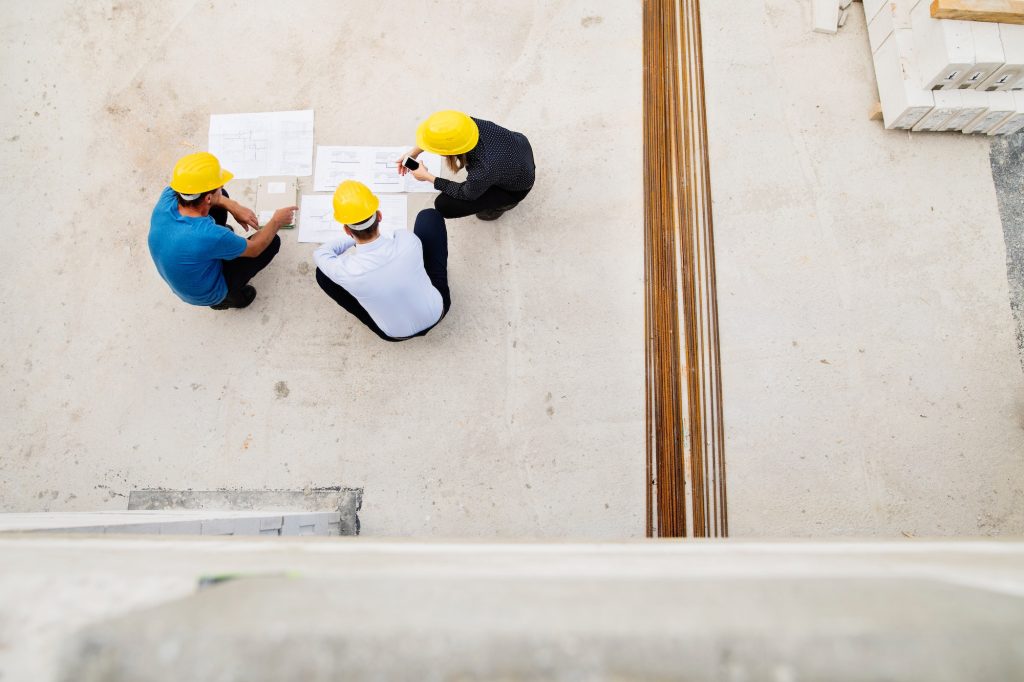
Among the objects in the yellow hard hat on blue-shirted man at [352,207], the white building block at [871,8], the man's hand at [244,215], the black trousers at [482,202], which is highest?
the white building block at [871,8]

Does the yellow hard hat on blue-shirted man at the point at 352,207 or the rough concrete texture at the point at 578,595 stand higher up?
the yellow hard hat on blue-shirted man at the point at 352,207

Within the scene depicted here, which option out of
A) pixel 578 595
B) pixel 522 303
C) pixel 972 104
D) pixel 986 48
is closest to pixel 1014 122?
pixel 972 104

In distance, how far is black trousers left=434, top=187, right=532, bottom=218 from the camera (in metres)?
3.04

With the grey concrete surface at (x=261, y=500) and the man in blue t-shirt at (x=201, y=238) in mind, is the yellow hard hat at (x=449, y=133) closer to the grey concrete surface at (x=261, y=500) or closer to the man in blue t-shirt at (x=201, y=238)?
the man in blue t-shirt at (x=201, y=238)

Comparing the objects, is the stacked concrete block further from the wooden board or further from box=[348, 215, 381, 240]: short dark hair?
box=[348, 215, 381, 240]: short dark hair

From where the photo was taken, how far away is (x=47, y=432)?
3256 mm

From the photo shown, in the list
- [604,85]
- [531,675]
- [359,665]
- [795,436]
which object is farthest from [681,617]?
[604,85]

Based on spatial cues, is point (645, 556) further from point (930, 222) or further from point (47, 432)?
point (47, 432)

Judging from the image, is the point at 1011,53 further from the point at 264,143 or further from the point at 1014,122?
the point at 264,143

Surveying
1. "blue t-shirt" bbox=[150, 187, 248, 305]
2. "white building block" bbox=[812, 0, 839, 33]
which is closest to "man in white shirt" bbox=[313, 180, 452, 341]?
"blue t-shirt" bbox=[150, 187, 248, 305]

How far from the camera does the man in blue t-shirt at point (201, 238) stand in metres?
2.70

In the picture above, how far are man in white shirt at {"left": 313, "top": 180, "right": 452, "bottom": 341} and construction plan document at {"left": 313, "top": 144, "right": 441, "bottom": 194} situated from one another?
2.05 feet

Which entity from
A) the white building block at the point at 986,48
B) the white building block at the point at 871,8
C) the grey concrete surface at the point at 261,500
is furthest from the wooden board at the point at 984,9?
the grey concrete surface at the point at 261,500

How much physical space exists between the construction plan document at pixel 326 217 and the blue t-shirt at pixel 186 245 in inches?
22.3
